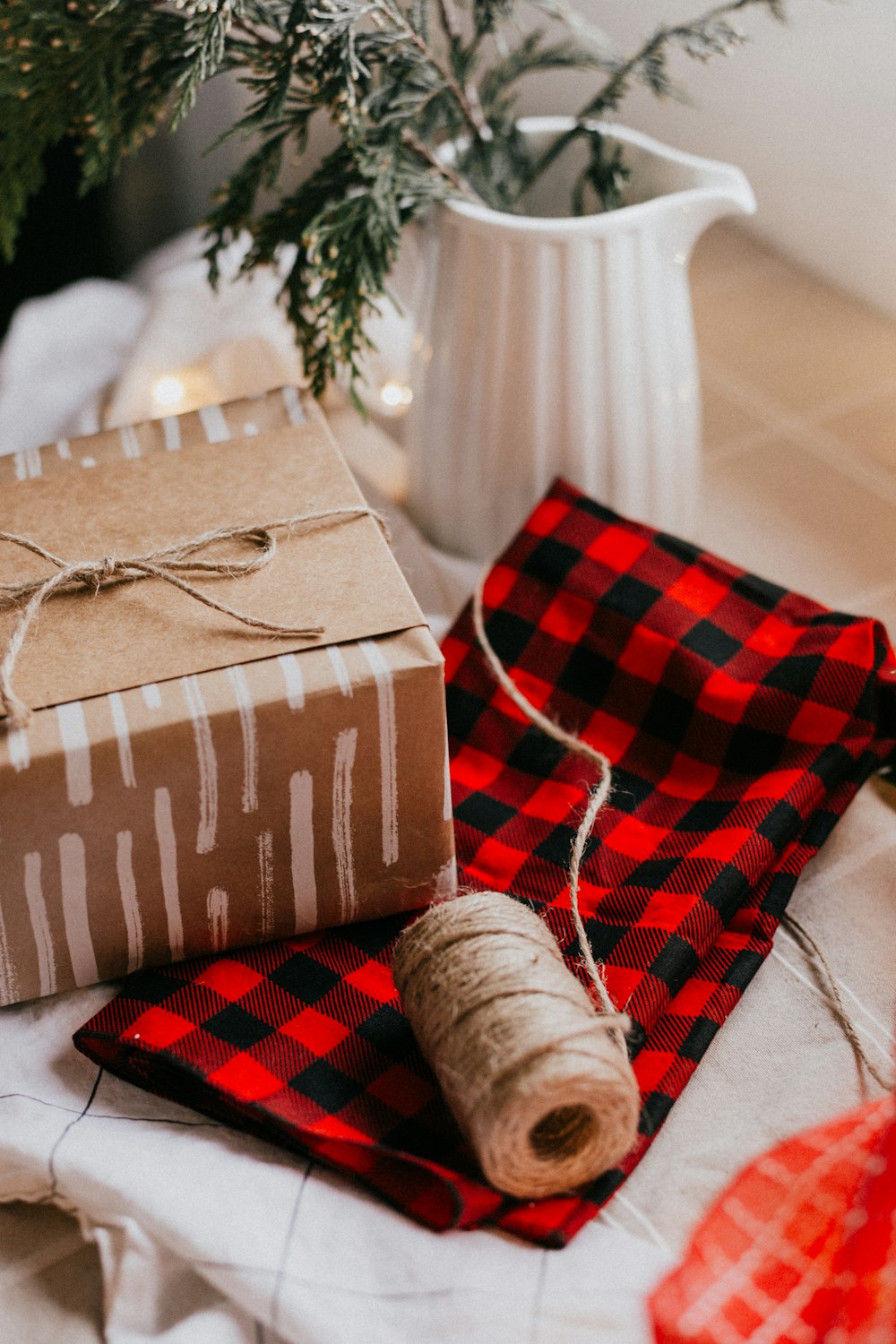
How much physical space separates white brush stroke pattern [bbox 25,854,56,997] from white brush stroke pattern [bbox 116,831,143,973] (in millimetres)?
40

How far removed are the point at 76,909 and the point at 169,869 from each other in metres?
0.05

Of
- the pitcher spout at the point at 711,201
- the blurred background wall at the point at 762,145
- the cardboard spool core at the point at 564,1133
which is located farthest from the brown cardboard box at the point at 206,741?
the blurred background wall at the point at 762,145

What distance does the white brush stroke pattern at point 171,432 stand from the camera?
2.53 ft

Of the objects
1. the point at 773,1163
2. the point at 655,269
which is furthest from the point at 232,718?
the point at 655,269

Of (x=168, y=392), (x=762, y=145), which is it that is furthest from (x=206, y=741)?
A: (x=762, y=145)

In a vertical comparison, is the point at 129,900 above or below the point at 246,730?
below

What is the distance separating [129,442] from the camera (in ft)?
2.53

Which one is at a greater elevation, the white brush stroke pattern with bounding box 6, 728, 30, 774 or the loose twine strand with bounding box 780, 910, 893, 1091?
the white brush stroke pattern with bounding box 6, 728, 30, 774

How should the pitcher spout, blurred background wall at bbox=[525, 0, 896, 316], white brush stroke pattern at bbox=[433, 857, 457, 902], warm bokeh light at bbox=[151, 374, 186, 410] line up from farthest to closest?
warm bokeh light at bbox=[151, 374, 186, 410]
blurred background wall at bbox=[525, 0, 896, 316]
the pitcher spout
white brush stroke pattern at bbox=[433, 857, 457, 902]

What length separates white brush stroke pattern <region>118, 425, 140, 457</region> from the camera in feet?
2.51

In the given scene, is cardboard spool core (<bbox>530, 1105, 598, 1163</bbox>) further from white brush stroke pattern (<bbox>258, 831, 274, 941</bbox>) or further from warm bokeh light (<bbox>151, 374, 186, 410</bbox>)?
warm bokeh light (<bbox>151, 374, 186, 410</bbox>)

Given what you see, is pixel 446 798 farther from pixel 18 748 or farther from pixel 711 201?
pixel 711 201

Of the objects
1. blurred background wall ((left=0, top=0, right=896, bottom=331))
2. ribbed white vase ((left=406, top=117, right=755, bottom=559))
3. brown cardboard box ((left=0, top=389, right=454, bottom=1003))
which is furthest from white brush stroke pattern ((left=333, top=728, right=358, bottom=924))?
blurred background wall ((left=0, top=0, right=896, bottom=331))

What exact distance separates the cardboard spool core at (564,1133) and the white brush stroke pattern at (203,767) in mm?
225
